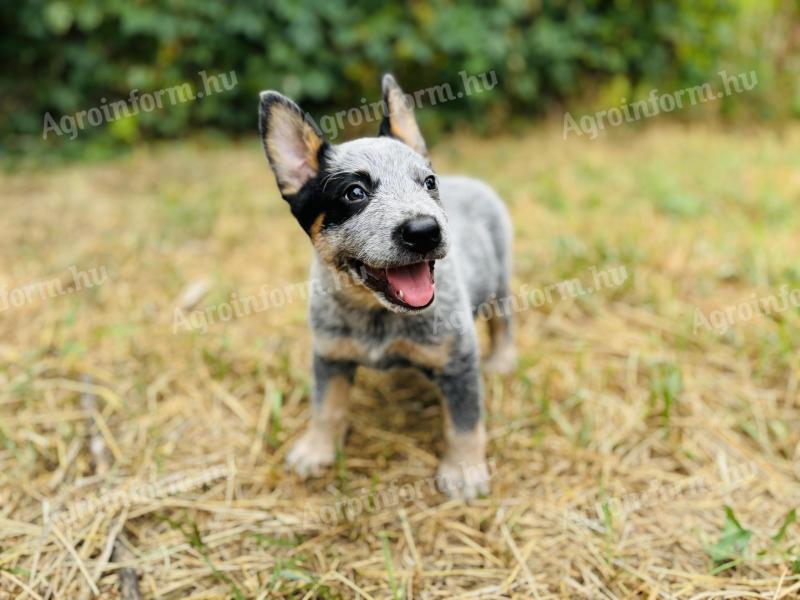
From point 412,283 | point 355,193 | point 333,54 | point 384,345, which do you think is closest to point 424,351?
point 384,345

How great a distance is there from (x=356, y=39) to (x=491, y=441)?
18.1 feet

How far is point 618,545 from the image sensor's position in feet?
9.24

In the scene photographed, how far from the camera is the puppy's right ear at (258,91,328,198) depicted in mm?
2748

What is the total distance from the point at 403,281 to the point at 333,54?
5749 millimetres

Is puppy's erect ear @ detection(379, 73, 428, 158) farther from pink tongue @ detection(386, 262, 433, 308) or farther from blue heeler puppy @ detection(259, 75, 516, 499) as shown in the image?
pink tongue @ detection(386, 262, 433, 308)

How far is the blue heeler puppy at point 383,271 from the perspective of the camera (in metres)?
2.66

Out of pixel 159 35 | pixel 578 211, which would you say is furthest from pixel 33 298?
pixel 578 211

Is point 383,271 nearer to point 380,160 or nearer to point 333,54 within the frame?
point 380,160

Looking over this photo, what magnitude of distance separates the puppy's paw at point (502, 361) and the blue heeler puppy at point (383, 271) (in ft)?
1.98

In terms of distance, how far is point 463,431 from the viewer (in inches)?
125

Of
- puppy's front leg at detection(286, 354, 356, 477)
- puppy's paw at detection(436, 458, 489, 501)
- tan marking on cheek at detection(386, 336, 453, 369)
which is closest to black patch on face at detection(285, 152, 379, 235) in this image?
tan marking on cheek at detection(386, 336, 453, 369)

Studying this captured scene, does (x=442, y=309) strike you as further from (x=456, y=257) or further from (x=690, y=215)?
(x=690, y=215)

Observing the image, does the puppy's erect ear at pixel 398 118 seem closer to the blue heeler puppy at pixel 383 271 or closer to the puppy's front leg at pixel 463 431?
the blue heeler puppy at pixel 383 271

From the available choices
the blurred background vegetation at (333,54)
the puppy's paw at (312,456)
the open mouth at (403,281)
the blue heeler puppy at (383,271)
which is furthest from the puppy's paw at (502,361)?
the blurred background vegetation at (333,54)
